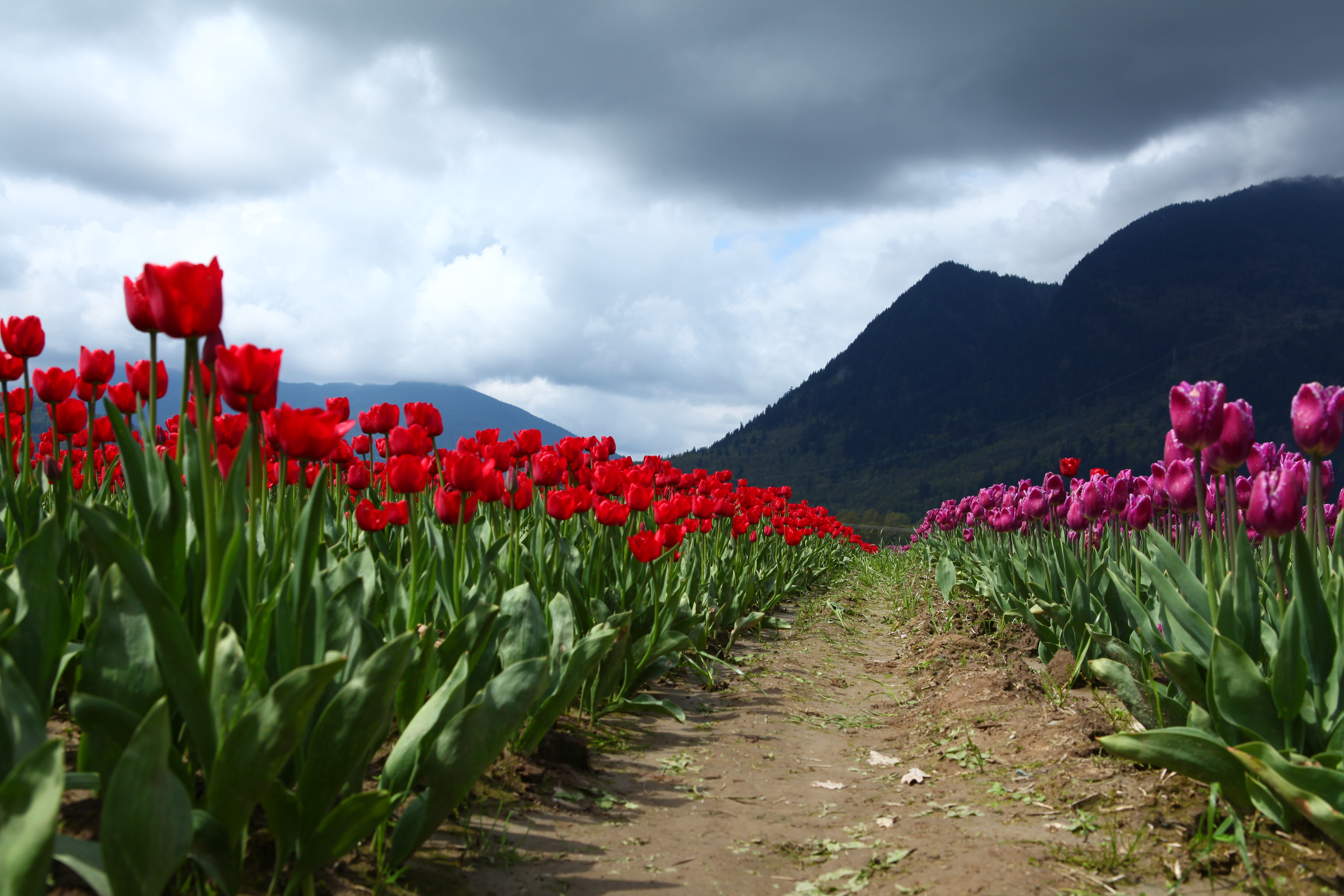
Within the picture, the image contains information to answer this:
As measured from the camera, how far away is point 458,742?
2.11 meters

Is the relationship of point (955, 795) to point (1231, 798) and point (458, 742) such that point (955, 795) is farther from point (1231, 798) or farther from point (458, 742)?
point (458, 742)

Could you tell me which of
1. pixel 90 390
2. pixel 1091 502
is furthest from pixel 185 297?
pixel 1091 502

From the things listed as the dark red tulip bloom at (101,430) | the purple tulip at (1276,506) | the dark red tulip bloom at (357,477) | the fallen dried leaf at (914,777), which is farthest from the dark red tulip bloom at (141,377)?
the purple tulip at (1276,506)

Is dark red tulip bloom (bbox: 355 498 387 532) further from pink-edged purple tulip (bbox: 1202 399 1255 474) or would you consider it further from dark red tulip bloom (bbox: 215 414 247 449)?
pink-edged purple tulip (bbox: 1202 399 1255 474)

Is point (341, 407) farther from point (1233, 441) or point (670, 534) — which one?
point (1233, 441)

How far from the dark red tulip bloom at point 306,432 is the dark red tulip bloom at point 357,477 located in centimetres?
247

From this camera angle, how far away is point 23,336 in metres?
3.36

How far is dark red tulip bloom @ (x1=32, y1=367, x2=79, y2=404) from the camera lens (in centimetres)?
374

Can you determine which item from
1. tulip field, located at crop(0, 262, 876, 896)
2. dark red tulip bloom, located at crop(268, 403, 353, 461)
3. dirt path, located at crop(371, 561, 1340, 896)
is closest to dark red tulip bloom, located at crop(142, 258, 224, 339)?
tulip field, located at crop(0, 262, 876, 896)

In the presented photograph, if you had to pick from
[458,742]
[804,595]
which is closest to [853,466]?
[804,595]

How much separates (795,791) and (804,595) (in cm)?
717

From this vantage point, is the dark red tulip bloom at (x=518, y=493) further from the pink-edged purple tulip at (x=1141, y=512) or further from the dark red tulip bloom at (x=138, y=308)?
the pink-edged purple tulip at (x=1141, y=512)

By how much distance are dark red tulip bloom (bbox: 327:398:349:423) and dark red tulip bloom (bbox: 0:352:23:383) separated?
1389 millimetres

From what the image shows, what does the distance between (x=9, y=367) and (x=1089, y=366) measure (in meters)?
170
